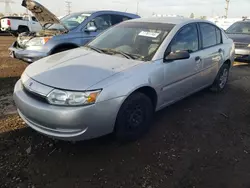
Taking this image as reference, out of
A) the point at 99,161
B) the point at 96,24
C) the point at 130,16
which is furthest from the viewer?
the point at 130,16

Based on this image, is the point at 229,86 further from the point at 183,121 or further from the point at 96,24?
the point at 96,24

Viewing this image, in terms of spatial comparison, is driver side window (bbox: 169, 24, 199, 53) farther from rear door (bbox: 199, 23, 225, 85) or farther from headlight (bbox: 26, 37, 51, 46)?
headlight (bbox: 26, 37, 51, 46)

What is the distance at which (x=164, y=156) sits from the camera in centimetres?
297

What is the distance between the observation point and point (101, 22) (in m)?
6.72

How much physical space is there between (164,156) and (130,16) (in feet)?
18.4

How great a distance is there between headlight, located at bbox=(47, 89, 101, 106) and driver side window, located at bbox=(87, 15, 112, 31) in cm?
420

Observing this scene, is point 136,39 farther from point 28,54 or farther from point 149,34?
point 28,54

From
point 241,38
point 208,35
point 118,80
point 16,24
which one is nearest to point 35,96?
point 118,80

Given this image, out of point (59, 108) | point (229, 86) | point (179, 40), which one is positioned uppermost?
point (179, 40)

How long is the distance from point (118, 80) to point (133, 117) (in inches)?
22.3

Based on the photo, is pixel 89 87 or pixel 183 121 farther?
pixel 183 121

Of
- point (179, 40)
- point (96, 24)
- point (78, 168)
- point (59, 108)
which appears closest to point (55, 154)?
point (78, 168)

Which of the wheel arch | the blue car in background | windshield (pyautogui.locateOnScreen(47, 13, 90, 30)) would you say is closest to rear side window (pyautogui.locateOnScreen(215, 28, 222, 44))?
the wheel arch

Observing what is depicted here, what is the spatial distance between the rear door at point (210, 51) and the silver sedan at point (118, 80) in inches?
0.8
